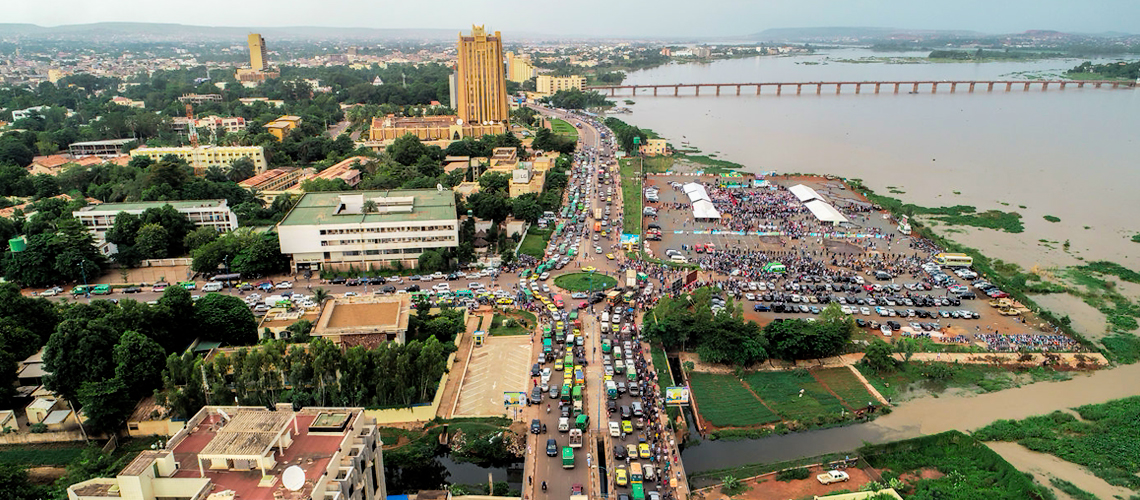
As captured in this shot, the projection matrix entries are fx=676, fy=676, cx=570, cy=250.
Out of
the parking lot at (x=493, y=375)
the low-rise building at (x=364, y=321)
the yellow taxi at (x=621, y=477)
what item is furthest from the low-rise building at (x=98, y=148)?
the yellow taxi at (x=621, y=477)

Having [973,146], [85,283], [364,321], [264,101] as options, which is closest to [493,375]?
[364,321]

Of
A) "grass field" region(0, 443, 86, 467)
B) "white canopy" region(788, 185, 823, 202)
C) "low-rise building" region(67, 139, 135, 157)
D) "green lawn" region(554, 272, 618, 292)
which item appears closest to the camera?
"grass field" region(0, 443, 86, 467)

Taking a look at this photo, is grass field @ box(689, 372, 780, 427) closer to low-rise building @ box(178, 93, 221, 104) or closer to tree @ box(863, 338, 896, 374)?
tree @ box(863, 338, 896, 374)

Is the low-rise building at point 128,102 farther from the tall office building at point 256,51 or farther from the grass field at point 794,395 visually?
the grass field at point 794,395

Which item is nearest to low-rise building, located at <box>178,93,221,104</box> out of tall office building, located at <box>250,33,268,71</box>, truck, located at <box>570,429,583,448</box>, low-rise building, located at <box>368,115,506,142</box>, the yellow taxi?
low-rise building, located at <box>368,115,506,142</box>

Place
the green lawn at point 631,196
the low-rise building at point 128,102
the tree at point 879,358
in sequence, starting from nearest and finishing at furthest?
the tree at point 879,358
the green lawn at point 631,196
the low-rise building at point 128,102
